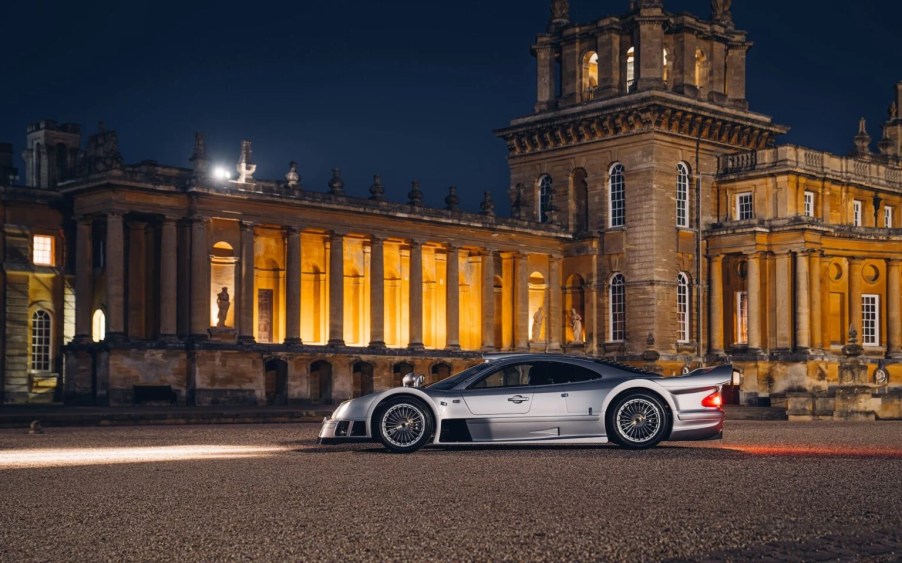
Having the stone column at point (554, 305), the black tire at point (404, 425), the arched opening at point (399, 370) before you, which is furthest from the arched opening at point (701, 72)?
the black tire at point (404, 425)

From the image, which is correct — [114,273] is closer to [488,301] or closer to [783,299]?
[488,301]

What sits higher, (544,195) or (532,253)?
(544,195)

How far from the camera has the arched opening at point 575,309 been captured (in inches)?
2719

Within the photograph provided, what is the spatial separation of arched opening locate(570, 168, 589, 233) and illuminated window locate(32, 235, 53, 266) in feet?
84.2

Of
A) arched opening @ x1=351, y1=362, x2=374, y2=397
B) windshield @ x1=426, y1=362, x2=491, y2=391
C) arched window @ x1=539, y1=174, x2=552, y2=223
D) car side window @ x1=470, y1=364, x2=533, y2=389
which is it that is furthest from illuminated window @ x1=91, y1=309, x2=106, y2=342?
car side window @ x1=470, y1=364, x2=533, y2=389

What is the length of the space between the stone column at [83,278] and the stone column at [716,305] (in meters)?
29.2

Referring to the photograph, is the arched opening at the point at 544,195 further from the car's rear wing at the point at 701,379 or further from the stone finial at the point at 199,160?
the car's rear wing at the point at 701,379

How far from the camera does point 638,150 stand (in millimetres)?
65938

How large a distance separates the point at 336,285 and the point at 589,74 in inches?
743

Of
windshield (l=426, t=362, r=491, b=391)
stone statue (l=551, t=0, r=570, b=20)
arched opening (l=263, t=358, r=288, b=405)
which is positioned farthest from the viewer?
stone statue (l=551, t=0, r=570, b=20)

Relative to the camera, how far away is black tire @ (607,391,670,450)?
2088cm

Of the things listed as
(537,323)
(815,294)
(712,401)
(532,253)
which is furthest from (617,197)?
(712,401)

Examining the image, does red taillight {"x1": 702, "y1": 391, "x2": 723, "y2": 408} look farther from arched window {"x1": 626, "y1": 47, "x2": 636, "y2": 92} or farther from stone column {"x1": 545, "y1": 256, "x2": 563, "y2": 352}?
arched window {"x1": 626, "y1": 47, "x2": 636, "y2": 92}

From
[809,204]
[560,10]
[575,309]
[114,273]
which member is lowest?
[575,309]
